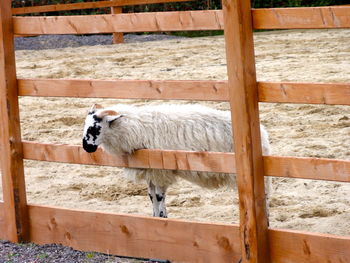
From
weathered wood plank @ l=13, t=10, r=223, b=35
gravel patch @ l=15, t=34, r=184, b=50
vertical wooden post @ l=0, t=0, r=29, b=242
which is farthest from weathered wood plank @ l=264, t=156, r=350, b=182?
gravel patch @ l=15, t=34, r=184, b=50

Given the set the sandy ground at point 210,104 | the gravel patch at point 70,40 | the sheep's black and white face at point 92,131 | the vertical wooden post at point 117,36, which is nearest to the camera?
the sheep's black and white face at point 92,131

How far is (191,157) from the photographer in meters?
5.27

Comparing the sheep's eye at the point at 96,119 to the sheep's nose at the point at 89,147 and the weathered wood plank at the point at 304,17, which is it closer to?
the sheep's nose at the point at 89,147

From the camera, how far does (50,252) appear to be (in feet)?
19.1

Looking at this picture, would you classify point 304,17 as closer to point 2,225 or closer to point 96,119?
point 96,119

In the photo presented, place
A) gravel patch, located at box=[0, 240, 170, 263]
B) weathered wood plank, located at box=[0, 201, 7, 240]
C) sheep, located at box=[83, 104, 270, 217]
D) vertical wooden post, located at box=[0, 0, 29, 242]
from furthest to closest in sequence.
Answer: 1. sheep, located at box=[83, 104, 270, 217]
2. weathered wood plank, located at box=[0, 201, 7, 240]
3. vertical wooden post, located at box=[0, 0, 29, 242]
4. gravel patch, located at box=[0, 240, 170, 263]

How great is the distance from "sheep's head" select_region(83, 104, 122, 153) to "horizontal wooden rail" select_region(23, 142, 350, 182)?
21.6 inches

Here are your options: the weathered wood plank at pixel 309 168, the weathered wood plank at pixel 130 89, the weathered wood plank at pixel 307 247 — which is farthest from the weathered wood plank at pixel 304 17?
the weathered wood plank at pixel 307 247

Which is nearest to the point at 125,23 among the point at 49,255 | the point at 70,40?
the point at 49,255

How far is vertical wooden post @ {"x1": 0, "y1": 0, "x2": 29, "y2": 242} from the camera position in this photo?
586 centimetres

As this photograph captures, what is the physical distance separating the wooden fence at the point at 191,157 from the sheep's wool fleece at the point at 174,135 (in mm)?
1020

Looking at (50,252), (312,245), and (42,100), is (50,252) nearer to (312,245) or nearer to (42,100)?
(312,245)

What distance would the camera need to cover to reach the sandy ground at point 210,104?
7.23 meters

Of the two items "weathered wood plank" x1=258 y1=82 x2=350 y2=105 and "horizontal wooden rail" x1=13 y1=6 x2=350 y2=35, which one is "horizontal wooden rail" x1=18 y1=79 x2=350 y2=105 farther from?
"horizontal wooden rail" x1=13 y1=6 x2=350 y2=35
